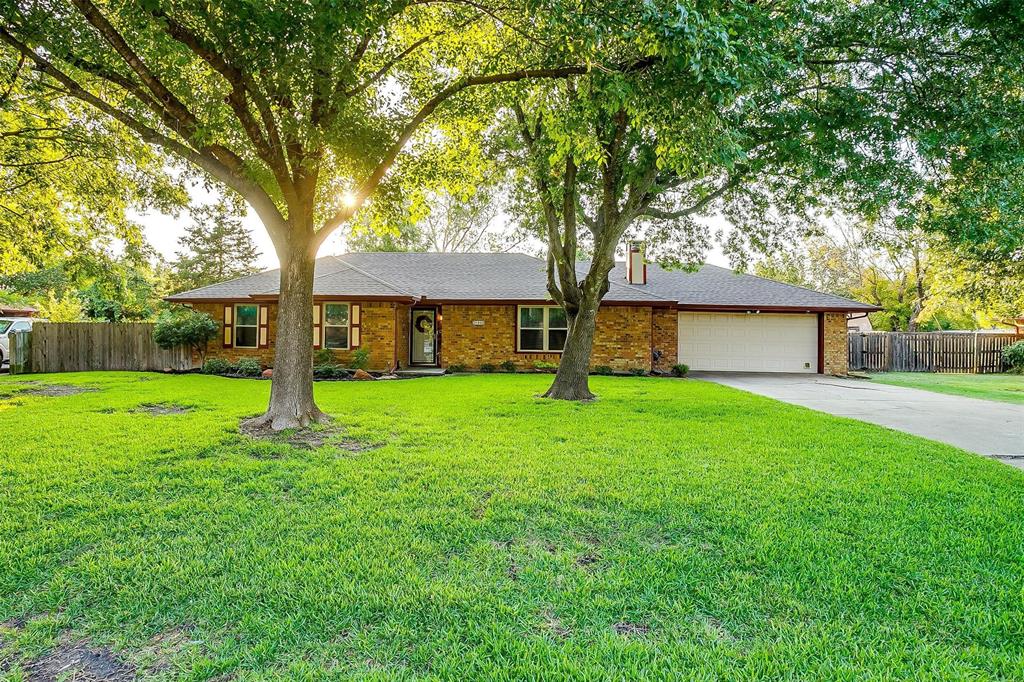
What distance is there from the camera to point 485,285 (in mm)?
16750

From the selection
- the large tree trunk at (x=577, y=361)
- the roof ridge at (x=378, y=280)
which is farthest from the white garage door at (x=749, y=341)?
the roof ridge at (x=378, y=280)

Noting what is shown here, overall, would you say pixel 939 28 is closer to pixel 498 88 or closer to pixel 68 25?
pixel 498 88

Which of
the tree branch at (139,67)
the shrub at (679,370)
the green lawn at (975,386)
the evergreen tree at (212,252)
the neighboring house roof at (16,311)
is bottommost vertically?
the green lawn at (975,386)

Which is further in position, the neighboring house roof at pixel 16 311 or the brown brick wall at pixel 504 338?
the neighboring house roof at pixel 16 311

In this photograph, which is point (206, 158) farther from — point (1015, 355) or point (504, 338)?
point (1015, 355)

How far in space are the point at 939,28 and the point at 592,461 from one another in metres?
7.30

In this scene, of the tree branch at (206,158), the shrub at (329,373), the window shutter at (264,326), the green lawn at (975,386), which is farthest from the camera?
the window shutter at (264,326)

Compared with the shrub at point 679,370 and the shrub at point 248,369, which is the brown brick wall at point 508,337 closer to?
the shrub at point 679,370

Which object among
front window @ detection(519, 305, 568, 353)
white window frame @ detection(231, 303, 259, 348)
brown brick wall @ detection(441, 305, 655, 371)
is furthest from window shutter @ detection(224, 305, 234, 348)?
front window @ detection(519, 305, 568, 353)

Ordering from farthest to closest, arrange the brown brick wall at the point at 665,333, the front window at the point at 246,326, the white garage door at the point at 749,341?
the white garage door at the point at 749,341 → the brown brick wall at the point at 665,333 → the front window at the point at 246,326

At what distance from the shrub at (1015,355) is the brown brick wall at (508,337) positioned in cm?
1318

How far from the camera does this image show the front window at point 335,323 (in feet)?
49.7

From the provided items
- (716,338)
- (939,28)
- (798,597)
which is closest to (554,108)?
(939,28)

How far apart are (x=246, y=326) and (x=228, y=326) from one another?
1.73ft
